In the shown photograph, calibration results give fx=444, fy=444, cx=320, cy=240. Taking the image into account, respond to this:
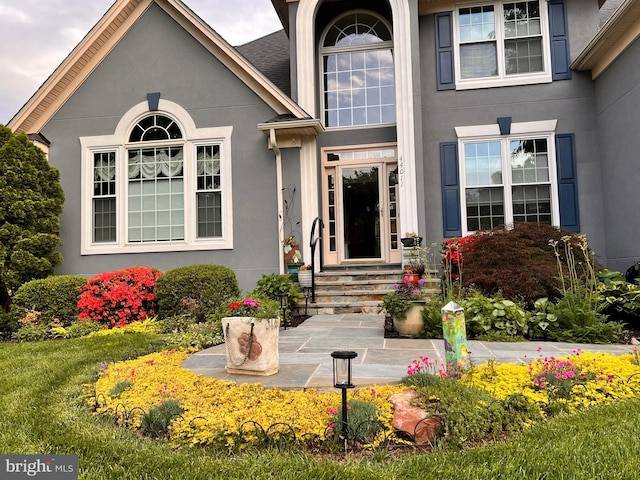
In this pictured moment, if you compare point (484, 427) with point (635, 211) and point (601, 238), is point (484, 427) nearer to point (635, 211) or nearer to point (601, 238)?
point (635, 211)

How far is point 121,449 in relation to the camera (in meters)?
2.37

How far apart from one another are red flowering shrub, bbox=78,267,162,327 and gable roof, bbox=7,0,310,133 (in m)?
3.96

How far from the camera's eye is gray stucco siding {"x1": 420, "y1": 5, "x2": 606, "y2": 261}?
8422 mm

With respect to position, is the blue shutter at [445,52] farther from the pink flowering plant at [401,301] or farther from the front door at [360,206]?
the pink flowering plant at [401,301]

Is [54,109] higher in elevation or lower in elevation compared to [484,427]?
higher

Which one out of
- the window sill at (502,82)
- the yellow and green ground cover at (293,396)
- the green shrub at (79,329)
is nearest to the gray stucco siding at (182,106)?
the green shrub at (79,329)

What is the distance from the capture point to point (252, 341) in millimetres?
3711

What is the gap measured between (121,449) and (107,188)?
7.59 metres

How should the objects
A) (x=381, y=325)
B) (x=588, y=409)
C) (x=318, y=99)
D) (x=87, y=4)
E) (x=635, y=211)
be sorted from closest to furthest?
(x=588, y=409) < (x=381, y=325) < (x=635, y=211) < (x=318, y=99) < (x=87, y=4)

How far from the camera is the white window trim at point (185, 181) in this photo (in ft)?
28.0

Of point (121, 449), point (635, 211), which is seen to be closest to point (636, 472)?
point (121, 449)

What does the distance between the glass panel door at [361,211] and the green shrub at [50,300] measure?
5061 millimetres

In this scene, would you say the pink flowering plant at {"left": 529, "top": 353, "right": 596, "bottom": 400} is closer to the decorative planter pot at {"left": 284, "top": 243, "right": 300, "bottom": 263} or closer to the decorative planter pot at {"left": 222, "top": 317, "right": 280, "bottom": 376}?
the decorative planter pot at {"left": 222, "top": 317, "right": 280, "bottom": 376}

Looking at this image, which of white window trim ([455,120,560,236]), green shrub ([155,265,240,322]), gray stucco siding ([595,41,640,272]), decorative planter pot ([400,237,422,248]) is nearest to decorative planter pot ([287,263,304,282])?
green shrub ([155,265,240,322])
